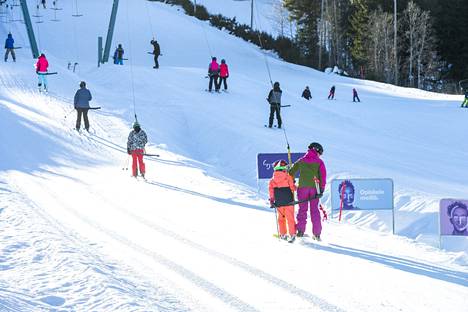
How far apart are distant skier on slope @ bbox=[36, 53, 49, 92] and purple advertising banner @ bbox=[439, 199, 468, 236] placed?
1968 cm

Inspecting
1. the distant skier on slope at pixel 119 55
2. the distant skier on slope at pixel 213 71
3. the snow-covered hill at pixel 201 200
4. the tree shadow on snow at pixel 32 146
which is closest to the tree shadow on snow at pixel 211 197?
the snow-covered hill at pixel 201 200

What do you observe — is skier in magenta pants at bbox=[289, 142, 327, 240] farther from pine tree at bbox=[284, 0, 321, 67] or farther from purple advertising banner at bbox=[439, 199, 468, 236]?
pine tree at bbox=[284, 0, 321, 67]

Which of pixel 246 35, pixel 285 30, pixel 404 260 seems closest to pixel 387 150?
pixel 404 260

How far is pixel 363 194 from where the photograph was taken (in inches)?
597

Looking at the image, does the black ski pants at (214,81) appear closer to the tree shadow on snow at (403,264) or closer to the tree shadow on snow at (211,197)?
the tree shadow on snow at (211,197)

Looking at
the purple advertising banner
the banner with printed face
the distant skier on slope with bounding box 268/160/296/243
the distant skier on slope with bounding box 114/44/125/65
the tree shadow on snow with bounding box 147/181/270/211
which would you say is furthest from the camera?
the distant skier on slope with bounding box 114/44/125/65

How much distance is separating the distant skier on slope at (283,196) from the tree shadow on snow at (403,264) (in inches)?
17.0

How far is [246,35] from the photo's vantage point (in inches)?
2351

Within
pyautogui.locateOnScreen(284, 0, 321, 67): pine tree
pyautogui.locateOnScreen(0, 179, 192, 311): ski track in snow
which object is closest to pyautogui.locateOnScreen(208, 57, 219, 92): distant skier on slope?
pyautogui.locateOnScreen(0, 179, 192, 311): ski track in snow

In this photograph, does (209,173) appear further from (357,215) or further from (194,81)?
(194,81)

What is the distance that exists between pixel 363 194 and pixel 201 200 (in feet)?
11.5

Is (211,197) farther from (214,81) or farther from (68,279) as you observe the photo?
(214,81)

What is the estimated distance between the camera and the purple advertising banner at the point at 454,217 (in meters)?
12.9

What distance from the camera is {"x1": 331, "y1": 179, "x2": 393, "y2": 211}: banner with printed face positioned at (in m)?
15.0
